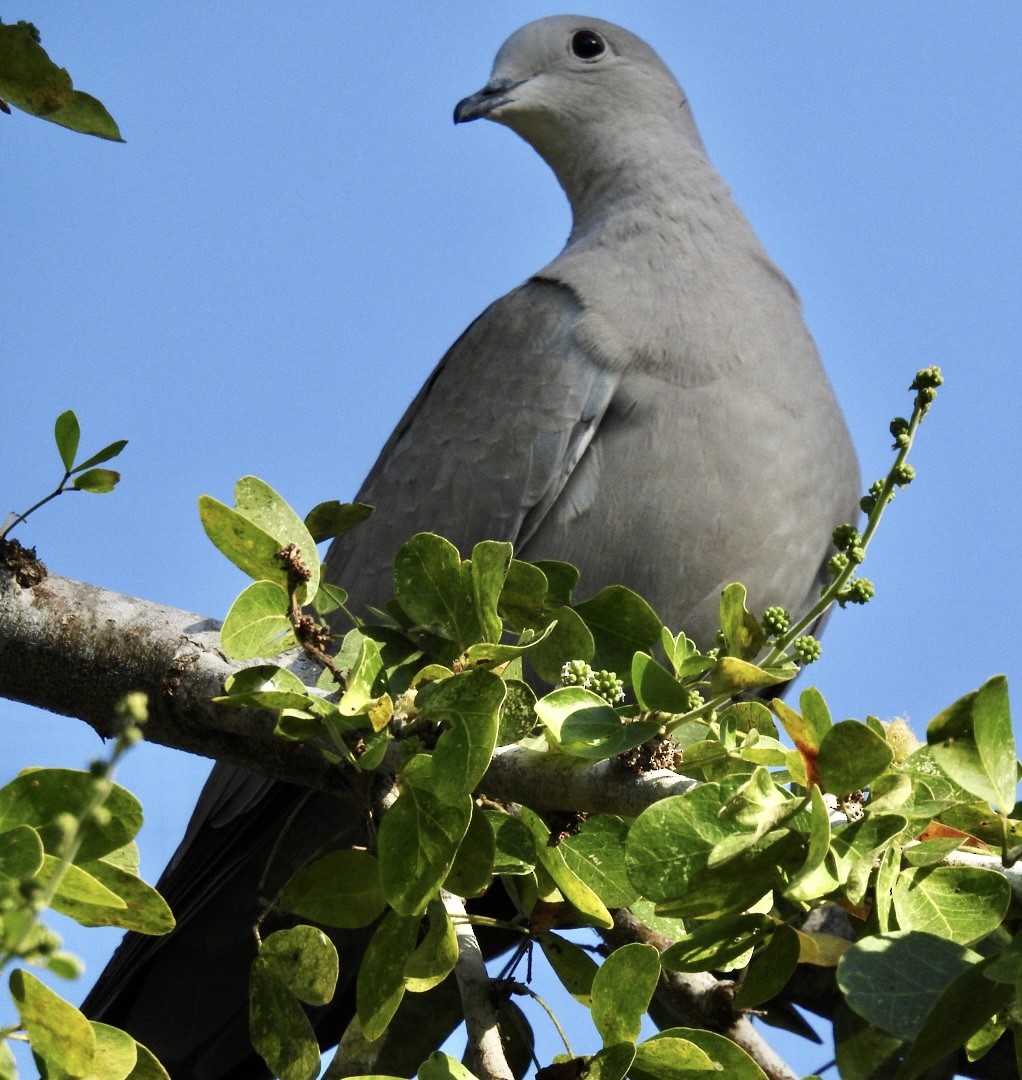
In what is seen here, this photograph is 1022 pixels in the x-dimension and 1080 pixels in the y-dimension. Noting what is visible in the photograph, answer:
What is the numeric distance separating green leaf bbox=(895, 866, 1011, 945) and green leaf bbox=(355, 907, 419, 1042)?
61 cm

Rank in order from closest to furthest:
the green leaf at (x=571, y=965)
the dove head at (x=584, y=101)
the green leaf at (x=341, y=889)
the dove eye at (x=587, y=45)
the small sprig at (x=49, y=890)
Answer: the small sprig at (x=49, y=890), the green leaf at (x=341, y=889), the green leaf at (x=571, y=965), the dove head at (x=584, y=101), the dove eye at (x=587, y=45)

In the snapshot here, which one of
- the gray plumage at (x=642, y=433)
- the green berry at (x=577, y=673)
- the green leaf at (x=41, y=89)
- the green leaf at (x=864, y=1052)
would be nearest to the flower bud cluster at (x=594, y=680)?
the green berry at (x=577, y=673)

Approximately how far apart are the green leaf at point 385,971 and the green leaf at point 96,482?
88 centimetres

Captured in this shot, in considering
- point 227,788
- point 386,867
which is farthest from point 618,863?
point 227,788

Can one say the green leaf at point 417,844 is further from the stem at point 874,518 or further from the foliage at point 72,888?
the stem at point 874,518

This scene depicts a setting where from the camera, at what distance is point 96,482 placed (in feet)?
8.13

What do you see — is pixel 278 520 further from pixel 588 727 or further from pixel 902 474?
pixel 902 474

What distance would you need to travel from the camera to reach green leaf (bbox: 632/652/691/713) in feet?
6.27

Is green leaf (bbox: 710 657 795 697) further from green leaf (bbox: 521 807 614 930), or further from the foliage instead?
the foliage

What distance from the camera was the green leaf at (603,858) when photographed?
6.55ft

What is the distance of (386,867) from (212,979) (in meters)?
2.19

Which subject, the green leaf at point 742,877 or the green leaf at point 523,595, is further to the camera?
the green leaf at point 523,595

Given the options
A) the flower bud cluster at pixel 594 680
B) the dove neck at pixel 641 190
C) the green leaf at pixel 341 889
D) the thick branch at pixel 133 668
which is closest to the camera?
the flower bud cluster at pixel 594 680

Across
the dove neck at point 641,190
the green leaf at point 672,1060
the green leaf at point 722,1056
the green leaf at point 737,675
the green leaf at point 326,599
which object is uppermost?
the dove neck at point 641,190
